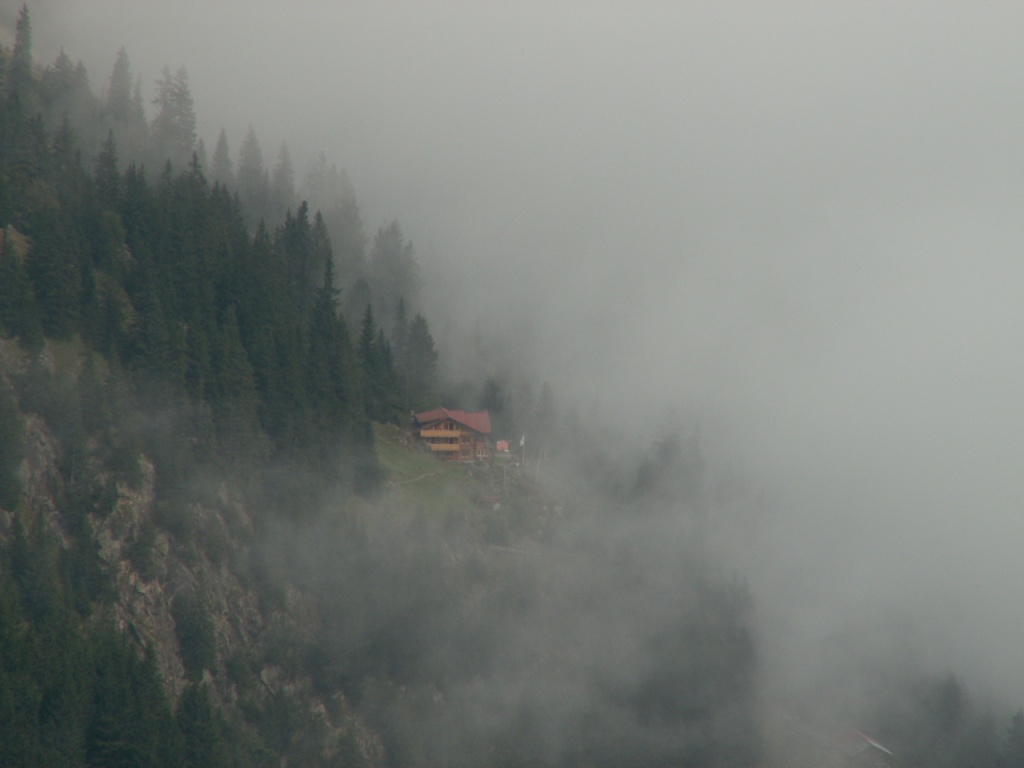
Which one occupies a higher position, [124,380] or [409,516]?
[124,380]

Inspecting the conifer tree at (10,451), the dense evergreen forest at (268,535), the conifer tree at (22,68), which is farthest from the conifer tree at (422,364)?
the conifer tree at (10,451)

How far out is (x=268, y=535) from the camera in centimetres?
9288

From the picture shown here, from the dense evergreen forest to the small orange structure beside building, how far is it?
3851 millimetres

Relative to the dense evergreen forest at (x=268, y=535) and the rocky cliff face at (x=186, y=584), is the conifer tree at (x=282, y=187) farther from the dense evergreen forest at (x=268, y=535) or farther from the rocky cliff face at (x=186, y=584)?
→ the rocky cliff face at (x=186, y=584)

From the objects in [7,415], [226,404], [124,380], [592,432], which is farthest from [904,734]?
[7,415]

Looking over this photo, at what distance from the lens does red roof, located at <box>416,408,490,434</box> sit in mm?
123562

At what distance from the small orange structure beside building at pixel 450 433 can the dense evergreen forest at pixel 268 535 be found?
12.6ft

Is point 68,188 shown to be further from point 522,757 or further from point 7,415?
point 522,757

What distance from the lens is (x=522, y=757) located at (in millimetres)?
102125

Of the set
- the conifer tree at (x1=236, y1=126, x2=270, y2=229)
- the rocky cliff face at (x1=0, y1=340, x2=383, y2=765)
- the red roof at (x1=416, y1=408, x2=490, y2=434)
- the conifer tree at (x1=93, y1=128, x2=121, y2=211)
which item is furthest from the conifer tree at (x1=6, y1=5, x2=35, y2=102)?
the rocky cliff face at (x1=0, y1=340, x2=383, y2=765)

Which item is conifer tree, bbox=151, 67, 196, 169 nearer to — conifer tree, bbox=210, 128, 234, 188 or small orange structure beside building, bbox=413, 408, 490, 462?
conifer tree, bbox=210, 128, 234, 188

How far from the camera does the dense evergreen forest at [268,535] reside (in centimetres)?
7169

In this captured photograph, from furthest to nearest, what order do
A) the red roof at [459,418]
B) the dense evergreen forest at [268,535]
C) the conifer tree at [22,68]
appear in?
the conifer tree at [22,68] < the red roof at [459,418] < the dense evergreen forest at [268,535]

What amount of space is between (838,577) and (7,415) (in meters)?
155
